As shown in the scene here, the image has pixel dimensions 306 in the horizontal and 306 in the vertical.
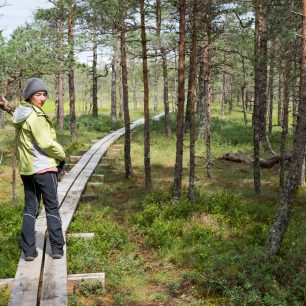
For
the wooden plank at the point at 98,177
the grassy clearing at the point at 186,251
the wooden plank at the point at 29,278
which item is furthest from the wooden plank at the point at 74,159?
the wooden plank at the point at 29,278

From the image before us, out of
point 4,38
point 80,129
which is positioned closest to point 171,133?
point 80,129

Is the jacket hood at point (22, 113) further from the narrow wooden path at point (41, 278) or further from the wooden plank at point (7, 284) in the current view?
the wooden plank at point (7, 284)

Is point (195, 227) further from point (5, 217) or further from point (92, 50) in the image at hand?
point (92, 50)

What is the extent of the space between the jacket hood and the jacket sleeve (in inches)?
4.9

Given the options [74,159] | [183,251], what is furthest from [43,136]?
[74,159]

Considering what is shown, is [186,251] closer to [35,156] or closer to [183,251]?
[183,251]

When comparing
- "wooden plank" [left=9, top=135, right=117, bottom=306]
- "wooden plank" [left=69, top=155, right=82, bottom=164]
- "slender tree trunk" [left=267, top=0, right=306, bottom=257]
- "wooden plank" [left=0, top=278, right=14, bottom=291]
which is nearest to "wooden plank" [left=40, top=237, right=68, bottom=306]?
"wooden plank" [left=9, top=135, right=117, bottom=306]

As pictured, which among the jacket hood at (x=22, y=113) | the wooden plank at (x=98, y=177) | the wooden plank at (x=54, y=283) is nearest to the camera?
the wooden plank at (x=54, y=283)

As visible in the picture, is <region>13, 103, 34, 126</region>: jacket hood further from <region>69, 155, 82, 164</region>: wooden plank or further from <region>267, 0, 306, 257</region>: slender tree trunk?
<region>69, 155, 82, 164</region>: wooden plank

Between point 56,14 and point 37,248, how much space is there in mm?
19801

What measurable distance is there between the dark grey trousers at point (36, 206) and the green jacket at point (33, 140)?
0.55 feet

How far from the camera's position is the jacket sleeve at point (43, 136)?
5.27 meters

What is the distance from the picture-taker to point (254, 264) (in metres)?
6.27

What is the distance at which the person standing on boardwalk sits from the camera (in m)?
5.29
